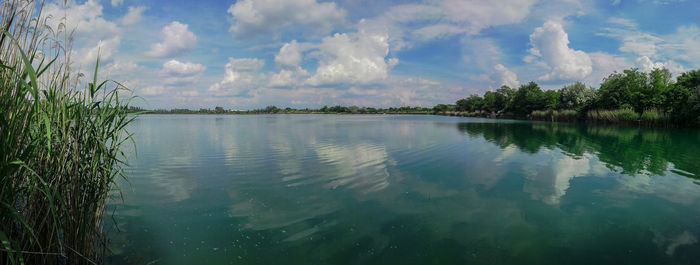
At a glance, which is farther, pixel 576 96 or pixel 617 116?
pixel 576 96

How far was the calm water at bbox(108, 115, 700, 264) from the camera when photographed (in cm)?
465

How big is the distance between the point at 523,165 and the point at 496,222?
6.96 m

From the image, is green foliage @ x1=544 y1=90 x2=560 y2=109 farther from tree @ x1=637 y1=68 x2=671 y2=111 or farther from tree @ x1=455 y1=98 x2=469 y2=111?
tree @ x1=455 y1=98 x2=469 y2=111

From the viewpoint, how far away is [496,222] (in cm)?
590

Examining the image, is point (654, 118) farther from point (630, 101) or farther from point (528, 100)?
point (528, 100)

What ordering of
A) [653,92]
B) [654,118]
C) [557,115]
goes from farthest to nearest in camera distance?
[557,115] → [653,92] → [654,118]

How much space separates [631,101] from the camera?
4050cm

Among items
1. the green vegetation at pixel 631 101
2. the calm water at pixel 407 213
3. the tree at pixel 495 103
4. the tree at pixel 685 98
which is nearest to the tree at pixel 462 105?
the tree at pixel 495 103

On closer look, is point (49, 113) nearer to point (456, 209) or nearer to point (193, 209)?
point (193, 209)

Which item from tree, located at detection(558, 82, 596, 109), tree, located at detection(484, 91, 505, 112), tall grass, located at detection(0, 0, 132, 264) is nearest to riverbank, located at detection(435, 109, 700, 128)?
tree, located at detection(558, 82, 596, 109)

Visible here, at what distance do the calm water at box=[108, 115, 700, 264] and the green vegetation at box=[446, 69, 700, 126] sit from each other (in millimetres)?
30309

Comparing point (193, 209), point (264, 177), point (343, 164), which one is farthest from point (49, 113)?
point (343, 164)

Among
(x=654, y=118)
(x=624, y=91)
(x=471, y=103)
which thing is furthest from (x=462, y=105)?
(x=654, y=118)

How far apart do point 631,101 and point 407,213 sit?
50.1 meters
